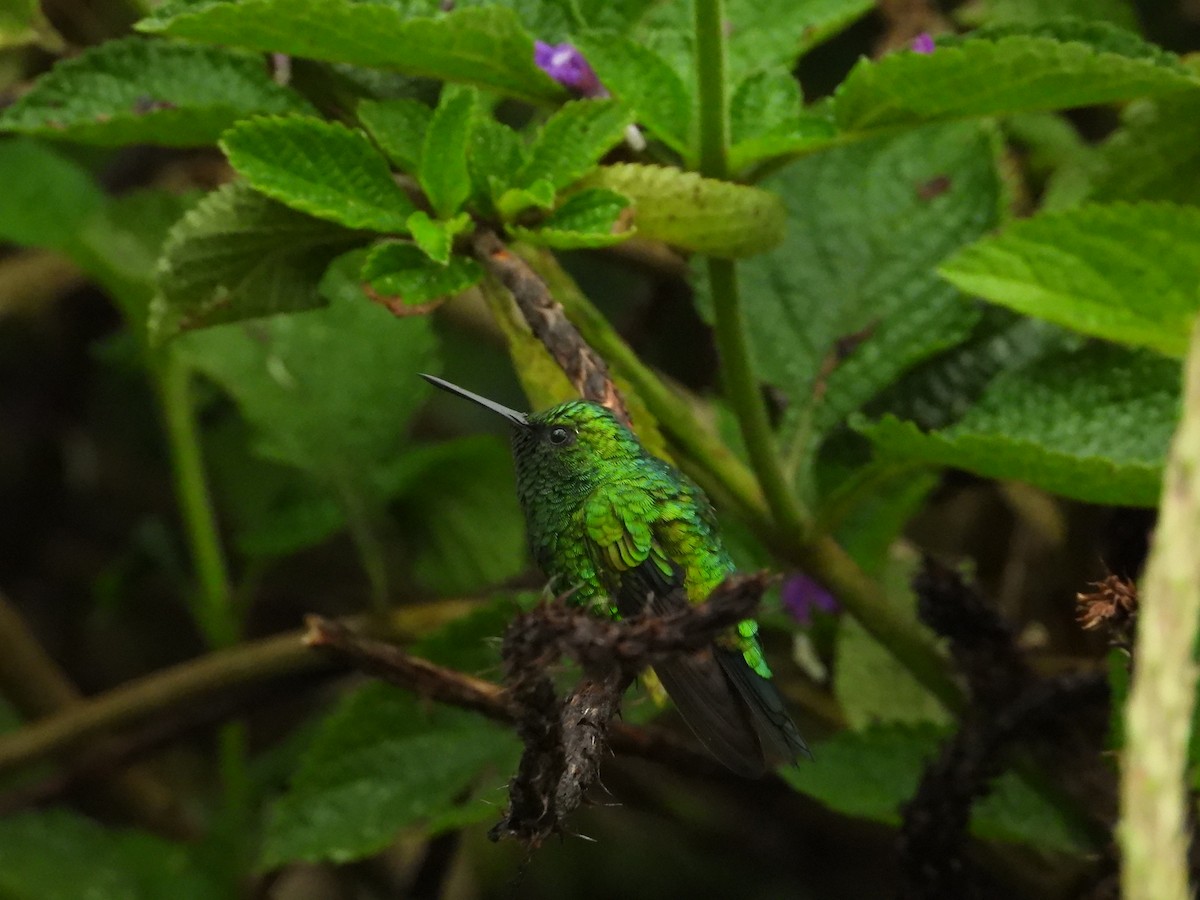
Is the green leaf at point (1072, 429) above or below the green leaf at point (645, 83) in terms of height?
below


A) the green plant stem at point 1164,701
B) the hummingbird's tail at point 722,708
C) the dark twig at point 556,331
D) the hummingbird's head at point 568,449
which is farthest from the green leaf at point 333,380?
the green plant stem at point 1164,701

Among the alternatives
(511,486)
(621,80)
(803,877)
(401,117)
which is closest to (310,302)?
(401,117)

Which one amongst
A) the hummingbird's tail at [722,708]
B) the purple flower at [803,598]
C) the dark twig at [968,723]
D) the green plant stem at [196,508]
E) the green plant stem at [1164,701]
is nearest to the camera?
the green plant stem at [1164,701]

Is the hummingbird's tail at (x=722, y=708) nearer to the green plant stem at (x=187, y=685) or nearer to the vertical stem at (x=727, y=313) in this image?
the vertical stem at (x=727, y=313)

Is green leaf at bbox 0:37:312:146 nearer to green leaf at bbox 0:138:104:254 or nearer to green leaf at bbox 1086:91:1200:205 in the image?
green leaf at bbox 0:138:104:254

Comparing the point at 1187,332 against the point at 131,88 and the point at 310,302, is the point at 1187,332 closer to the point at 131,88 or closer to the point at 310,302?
the point at 310,302

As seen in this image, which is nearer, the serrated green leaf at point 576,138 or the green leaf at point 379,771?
the serrated green leaf at point 576,138

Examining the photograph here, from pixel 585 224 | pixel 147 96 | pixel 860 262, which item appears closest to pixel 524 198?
pixel 585 224
